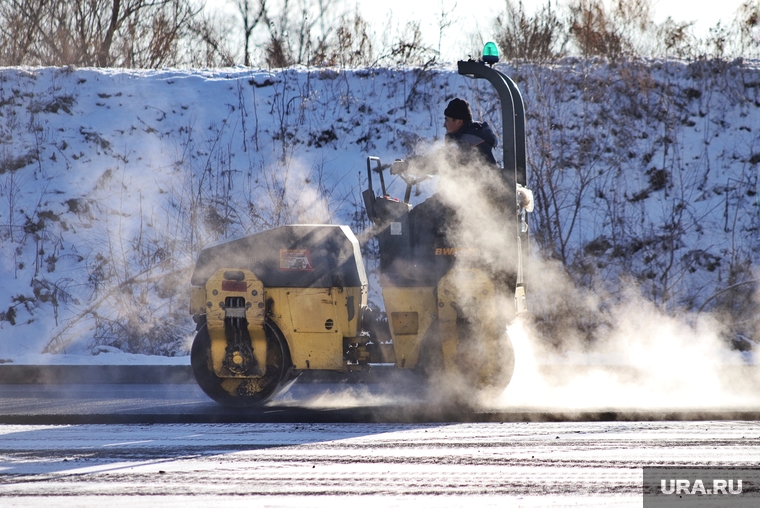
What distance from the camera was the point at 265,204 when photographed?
12.3 meters

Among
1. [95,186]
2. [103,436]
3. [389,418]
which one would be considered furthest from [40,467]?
[95,186]

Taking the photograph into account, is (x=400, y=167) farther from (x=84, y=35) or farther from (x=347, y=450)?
(x=84, y=35)

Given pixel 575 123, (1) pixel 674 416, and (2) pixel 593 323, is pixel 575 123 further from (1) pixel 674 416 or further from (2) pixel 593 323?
(1) pixel 674 416

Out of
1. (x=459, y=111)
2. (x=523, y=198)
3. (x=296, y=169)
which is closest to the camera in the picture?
(x=523, y=198)

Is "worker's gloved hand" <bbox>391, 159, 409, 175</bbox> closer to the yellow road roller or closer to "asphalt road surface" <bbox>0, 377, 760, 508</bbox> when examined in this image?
the yellow road roller

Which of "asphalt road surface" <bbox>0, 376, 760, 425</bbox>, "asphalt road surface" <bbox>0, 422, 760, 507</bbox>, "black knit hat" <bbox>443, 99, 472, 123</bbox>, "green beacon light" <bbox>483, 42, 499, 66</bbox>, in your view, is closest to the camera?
"asphalt road surface" <bbox>0, 422, 760, 507</bbox>

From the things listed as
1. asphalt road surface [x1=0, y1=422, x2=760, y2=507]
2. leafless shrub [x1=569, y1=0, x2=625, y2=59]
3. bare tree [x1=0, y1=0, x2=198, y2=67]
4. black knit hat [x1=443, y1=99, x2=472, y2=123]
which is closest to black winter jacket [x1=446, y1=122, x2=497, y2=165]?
black knit hat [x1=443, y1=99, x2=472, y2=123]

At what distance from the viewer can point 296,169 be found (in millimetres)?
13031

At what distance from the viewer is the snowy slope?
10.8 meters

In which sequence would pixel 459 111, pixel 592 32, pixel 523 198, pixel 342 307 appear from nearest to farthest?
1. pixel 342 307
2. pixel 523 198
3. pixel 459 111
4. pixel 592 32

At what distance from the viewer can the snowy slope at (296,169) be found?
10805mm

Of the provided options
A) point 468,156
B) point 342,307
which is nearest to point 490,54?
point 468,156

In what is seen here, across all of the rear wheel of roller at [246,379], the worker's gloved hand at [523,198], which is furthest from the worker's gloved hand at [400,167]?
the rear wheel of roller at [246,379]

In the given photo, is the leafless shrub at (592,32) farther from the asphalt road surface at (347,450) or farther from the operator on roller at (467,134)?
the asphalt road surface at (347,450)
